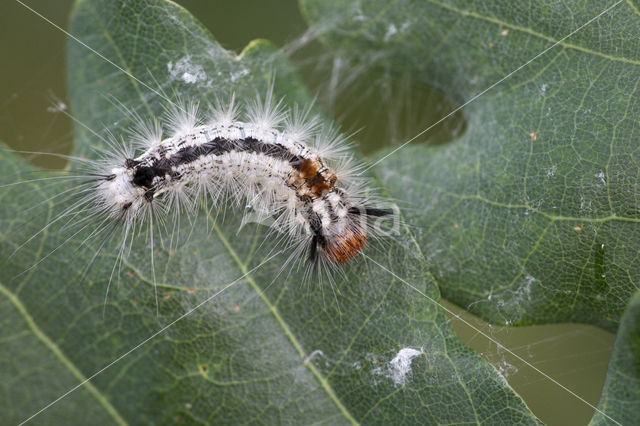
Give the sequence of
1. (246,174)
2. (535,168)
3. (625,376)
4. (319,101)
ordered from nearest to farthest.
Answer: (625,376)
(535,168)
(246,174)
(319,101)

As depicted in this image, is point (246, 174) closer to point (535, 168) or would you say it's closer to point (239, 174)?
point (239, 174)

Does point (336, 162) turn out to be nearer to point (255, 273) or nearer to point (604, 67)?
point (255, 273)

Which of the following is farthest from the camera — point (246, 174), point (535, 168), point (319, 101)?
point (319, 101)

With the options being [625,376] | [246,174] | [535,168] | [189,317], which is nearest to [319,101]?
[246,174]

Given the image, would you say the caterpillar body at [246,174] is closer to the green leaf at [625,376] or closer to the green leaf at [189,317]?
the green leaf at [189,317]

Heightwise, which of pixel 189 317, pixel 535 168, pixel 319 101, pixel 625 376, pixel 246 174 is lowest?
pixel 625 376

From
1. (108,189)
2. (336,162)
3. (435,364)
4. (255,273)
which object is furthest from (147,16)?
(435,364)

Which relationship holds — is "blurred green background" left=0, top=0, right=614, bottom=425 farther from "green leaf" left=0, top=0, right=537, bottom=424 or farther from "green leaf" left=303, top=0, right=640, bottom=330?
"green leaf" left=0, top=0, right=537, bottom=424
